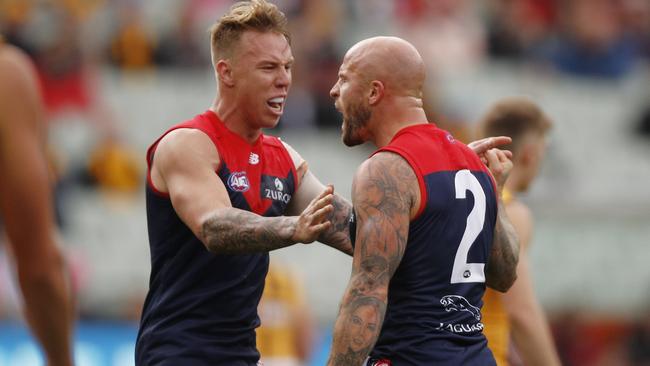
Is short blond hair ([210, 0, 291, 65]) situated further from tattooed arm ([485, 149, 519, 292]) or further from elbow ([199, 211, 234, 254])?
tattooed arm ([485, 149, 519, 292])

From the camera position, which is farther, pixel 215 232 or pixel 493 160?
pixel 493 160

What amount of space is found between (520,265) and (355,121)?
70.9 inches

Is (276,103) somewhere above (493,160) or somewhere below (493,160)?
above

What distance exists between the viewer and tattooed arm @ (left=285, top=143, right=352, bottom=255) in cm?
670

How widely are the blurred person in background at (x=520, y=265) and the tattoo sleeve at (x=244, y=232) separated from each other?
2.04 m

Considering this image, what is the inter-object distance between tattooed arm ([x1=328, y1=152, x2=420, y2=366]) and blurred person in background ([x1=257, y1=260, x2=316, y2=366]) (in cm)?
457

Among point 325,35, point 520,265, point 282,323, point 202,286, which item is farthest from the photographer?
point 325,35

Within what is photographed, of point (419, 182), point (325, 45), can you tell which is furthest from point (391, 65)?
point (325, 45)

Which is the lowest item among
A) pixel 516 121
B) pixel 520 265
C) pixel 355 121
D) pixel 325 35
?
pixel 520 265

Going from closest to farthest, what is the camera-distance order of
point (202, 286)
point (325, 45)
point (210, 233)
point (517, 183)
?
point (210, 233) → point (202, 286) → point (517, 183) → point (325, 45)

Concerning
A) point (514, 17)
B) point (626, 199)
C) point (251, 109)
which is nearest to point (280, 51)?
point (251, 109)

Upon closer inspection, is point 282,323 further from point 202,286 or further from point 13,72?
point 13,72

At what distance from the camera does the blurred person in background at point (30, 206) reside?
5551 mm

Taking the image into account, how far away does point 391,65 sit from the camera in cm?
615
